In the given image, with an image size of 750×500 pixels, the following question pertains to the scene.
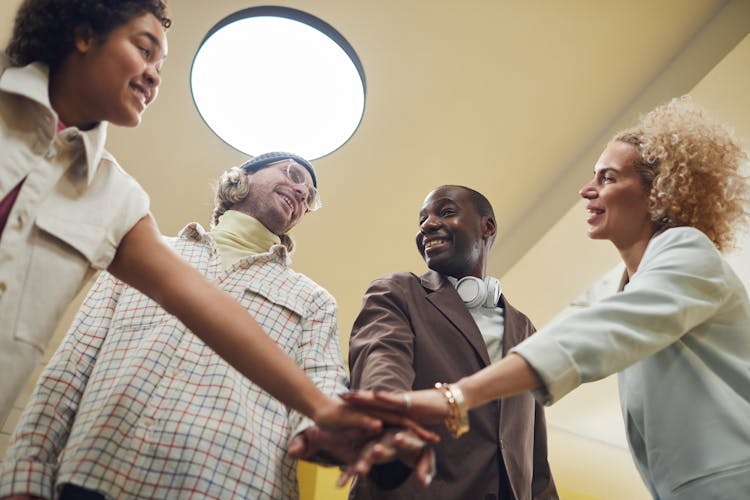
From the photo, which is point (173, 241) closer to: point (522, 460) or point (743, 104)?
point (522, 460)

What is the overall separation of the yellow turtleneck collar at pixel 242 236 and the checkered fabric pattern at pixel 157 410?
17 centimetres

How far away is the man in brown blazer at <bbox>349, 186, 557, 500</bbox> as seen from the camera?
1.50 meters

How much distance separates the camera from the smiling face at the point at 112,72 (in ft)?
4.39

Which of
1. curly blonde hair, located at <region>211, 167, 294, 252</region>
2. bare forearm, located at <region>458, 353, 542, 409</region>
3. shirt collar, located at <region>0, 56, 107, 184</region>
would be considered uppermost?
curly blonde hair, located at <region>211, 167, 294, 252</region>

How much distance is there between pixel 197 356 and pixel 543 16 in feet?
6.48

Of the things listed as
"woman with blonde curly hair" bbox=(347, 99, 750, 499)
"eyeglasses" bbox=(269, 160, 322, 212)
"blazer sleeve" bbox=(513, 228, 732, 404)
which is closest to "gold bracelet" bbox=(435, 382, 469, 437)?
"woman with blonde curly hair" bbox=(347, 99, 750, 499)

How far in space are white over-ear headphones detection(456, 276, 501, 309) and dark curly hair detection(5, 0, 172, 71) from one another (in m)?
1.14

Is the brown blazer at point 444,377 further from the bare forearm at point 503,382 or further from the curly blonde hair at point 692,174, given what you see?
the curly blonde hair at point 692,174

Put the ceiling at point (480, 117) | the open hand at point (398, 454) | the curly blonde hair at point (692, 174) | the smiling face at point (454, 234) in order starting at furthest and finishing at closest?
the ceiling at point (480, 117) < the smiling face at point (454, 234) < the curly blonde hair at point (692, 174) < the open hand at point (398, 454)

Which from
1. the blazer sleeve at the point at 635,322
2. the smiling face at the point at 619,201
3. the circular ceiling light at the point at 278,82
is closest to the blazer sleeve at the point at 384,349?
the blazer sleeve at the point at 635,322

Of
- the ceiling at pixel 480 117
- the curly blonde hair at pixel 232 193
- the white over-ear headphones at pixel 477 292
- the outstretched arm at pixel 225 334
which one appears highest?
the ceiling at pixel 480 117

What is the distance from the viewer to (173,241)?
190 cm

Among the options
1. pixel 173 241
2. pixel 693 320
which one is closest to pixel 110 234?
pixel 173 241

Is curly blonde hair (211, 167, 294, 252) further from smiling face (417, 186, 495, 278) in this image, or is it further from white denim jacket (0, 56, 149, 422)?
white denim jacket (0, 56, 149, 422)
